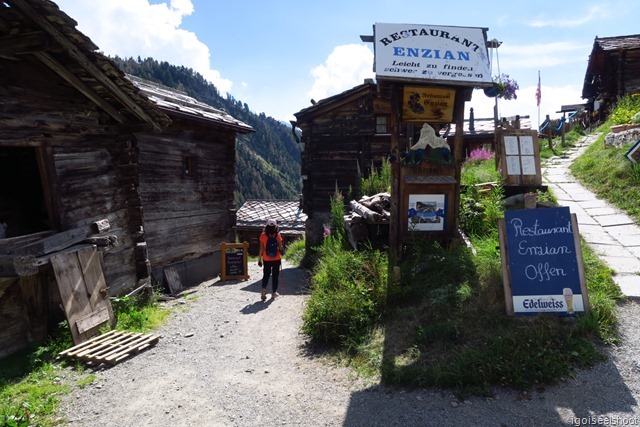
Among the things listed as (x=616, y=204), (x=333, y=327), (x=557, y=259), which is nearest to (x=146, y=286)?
(x=333, y=327)

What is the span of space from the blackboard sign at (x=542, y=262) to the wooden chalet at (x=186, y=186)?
809 centimetres

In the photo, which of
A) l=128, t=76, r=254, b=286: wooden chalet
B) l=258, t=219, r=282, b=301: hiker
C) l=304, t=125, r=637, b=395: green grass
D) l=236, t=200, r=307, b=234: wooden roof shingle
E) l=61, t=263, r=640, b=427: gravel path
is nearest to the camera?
l=61, t=263, r=640, b=427: gravel path

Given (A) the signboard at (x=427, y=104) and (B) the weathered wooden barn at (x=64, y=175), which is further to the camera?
(A) the signboard at (x=427, y=104)

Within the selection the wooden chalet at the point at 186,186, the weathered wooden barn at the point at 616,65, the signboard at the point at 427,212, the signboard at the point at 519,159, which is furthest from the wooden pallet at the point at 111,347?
the weathered wooden barn at the point at 616,65

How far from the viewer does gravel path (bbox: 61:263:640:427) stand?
3742 millimetres

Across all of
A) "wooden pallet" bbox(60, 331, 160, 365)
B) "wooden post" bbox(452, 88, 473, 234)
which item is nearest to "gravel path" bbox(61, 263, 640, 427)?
"wooden pallet" bbox(60, 331, 160, 365)

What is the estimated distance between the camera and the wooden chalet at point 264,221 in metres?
23.7

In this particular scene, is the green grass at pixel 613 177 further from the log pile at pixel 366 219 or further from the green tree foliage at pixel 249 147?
the green tree foliage at pixel 249 147

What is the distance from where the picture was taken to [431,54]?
6109 millimetres

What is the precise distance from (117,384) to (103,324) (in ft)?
6.58

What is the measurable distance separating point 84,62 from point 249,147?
98560 mm

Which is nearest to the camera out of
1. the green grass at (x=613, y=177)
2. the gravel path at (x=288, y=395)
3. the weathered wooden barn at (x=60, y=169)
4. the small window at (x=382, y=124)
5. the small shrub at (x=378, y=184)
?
the gravel path at (x=288, y=395)

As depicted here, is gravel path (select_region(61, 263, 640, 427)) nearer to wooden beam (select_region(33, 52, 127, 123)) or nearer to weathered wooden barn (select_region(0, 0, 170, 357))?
weathered wooden barn (select_region(0, 0, 170, 357))

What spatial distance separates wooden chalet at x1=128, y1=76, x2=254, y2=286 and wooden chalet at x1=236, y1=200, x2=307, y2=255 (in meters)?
9.55
